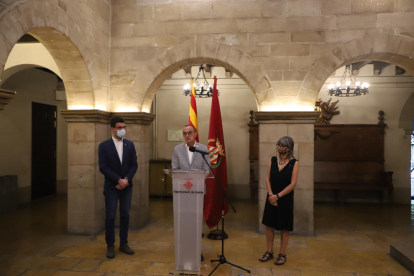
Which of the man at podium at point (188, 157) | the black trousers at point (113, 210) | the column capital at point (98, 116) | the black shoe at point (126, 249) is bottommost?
the black shoe at point (126, 249)

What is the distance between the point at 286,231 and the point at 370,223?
256 centimetres

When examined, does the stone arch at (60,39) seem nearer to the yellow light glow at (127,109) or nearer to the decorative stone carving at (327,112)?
the yellow light glow at (127,109)

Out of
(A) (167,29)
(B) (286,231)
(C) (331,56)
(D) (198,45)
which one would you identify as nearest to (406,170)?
(C) (331,56)

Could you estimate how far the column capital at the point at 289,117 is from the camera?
416cm

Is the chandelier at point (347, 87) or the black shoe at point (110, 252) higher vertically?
the chandelier at point (347, 87)

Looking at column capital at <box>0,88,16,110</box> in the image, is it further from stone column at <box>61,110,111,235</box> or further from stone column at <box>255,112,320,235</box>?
stone column at <box>255,112,320,235</box>

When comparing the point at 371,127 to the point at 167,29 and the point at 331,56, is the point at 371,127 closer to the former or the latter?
the point at 331,56

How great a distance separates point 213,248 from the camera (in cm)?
376

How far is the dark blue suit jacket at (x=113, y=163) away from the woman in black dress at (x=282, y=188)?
1.58 m

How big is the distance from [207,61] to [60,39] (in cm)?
197

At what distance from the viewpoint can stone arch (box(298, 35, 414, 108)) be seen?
4113mm

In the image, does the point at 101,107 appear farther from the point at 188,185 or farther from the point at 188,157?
the point at 188,185

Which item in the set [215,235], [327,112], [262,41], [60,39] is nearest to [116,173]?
[215,235]

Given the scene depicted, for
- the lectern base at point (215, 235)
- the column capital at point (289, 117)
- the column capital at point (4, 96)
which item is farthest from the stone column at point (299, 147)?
the column capital at point (4, 96)
